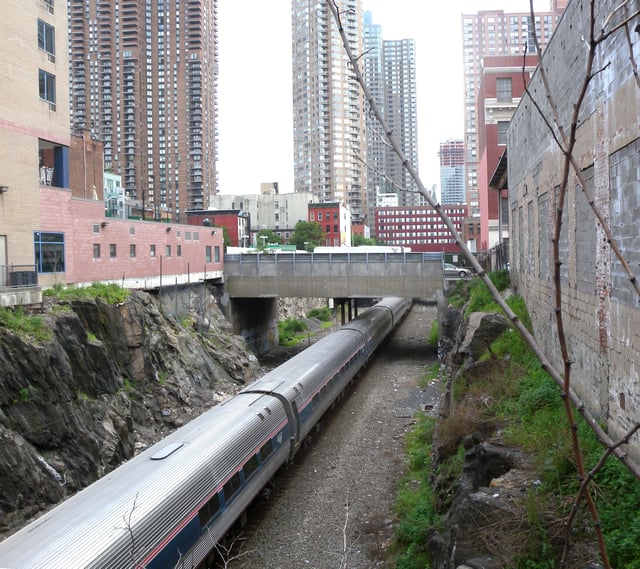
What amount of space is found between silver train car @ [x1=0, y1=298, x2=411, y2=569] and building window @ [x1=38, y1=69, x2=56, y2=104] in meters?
14.6

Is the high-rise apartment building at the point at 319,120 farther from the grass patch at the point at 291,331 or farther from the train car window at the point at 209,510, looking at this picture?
the train car window at the point at 209,510

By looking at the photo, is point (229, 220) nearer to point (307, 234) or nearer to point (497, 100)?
point (307, 234)

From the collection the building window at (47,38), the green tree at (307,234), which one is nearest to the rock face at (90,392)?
the building window at (47,38)

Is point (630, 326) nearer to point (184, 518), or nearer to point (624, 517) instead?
point (624, 517)

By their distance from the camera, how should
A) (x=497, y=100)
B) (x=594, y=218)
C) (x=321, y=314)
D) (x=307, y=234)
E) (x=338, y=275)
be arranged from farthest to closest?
1. (x=307, y=234)
2. (x=321, y=314)
3. (x=497, y=100)
4. (x=338, y=275)
5. (x=594, y=218)

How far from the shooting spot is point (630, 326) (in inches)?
335

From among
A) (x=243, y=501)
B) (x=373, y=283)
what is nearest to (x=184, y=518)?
(x=243, y=501)

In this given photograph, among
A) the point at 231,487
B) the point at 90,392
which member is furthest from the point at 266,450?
the point at 90,392

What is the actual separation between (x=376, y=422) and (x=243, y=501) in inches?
396

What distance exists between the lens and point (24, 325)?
17.8m

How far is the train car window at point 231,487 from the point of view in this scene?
11.6 meters

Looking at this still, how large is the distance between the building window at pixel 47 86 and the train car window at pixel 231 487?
18.1 metres

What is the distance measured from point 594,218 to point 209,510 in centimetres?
837

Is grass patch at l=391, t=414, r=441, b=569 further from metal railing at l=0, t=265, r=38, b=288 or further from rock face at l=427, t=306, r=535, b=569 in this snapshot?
metal railing at l=0, t=265, r=38, b=288
